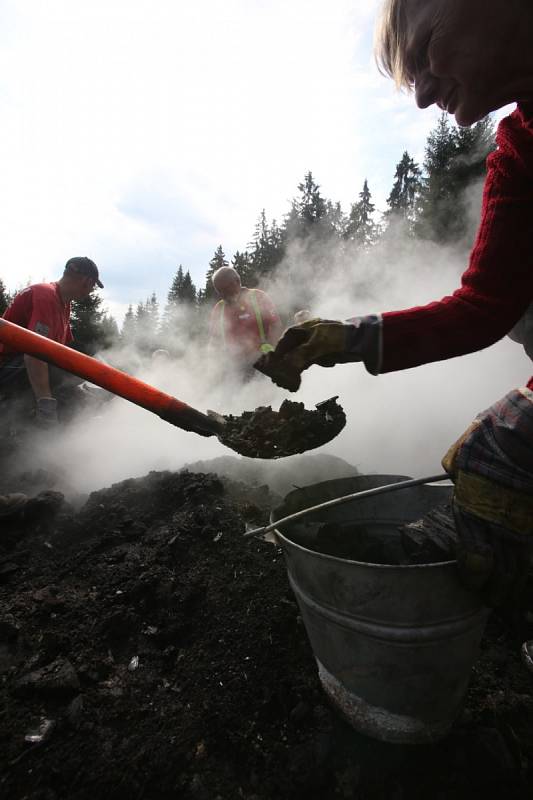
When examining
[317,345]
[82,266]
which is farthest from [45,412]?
[317,345]

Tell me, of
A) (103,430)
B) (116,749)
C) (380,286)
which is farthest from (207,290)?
(116,749)

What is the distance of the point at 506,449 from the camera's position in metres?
1.05

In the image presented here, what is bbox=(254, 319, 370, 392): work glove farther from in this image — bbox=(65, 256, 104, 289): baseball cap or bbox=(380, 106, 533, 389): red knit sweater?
bbox=(65, 256, 104, 289): baseball cap

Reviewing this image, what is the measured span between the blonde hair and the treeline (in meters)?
7.15

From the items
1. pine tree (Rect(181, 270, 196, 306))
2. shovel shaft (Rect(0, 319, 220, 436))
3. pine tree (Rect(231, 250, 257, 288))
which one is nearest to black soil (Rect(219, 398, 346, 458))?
shovel shaft (Rect(0, 319, 220, 436))

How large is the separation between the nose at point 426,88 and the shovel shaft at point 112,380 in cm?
191

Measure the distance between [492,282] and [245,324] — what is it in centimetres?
522

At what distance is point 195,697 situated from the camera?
1714 millimetres

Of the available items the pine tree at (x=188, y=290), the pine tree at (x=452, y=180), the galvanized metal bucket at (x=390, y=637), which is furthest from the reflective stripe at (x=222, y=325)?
the pine tree at (x=188, y=290)

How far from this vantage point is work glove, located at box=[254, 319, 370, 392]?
146cm

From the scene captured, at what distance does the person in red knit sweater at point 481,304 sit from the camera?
1.09m

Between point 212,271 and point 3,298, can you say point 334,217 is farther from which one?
point 3,298

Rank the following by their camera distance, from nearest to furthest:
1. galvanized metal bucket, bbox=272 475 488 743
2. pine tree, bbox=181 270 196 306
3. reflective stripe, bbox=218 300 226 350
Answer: galvanized metal bucket, bbox=272 475 488 743
reflective stripe, bbox=218 300 226 350
pine tree, bbox=181 270 196 306

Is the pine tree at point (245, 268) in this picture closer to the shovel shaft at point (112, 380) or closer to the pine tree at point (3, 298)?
the pine tree at point (3, 298)
